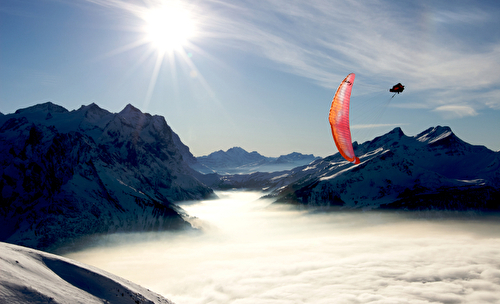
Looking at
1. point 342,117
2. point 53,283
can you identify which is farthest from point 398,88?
point 53,283

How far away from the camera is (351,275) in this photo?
187 metres

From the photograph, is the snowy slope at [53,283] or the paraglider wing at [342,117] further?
the paraglider wing at [342,117]

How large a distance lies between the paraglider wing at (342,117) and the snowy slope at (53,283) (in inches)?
2055

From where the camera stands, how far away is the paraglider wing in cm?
6009

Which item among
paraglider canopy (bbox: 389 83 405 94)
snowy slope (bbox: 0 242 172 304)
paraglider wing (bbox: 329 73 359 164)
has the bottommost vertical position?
snowy slope (bbox: 0 242 172 304)

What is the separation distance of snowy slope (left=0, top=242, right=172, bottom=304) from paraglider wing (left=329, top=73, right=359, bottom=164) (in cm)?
5221

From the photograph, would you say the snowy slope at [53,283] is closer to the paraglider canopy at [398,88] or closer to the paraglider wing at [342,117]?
the paraglider wing at [342,117]

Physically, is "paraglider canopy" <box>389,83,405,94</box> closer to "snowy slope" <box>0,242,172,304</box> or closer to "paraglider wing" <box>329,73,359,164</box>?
"paraglider wing" <box>329,73,359,164</box>

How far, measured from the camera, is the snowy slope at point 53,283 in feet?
99.3

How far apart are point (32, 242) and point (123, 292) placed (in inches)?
6587

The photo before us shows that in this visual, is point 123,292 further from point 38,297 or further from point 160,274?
point 160,274

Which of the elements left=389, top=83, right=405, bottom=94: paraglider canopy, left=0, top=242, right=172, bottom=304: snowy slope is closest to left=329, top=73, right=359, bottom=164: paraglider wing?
left=389, top=83, right=405, bottom=94: paraglider canopy

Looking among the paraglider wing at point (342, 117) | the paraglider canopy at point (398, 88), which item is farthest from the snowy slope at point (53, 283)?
the paraglider canopy at point (398, 88)

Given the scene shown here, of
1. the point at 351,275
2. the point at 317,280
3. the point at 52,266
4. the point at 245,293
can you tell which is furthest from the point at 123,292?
the point at 351,275
